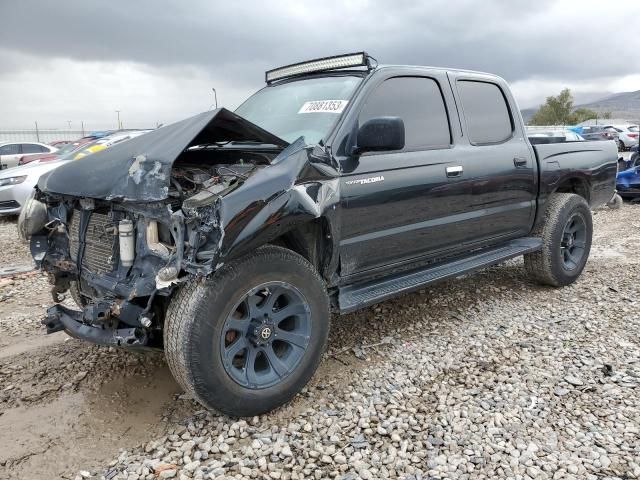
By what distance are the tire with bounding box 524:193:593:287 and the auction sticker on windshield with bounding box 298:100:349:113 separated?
8.12 ft

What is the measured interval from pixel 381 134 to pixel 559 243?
2.65 m

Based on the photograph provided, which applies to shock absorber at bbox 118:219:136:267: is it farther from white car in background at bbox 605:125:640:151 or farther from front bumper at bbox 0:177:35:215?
white car in background at bbox 605:125:640:151

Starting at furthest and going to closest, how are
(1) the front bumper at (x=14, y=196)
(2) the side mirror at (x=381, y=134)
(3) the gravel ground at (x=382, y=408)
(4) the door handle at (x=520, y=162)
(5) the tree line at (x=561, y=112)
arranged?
(5) the tree line at (x=561, y=112)
(1) the front bumper at (x=14, y=196)
(4) the door handle at (x=520, y=162)
(2) the side mirror at (x=381, y=134)
(3) the gravel ground at (x=382, y=408)

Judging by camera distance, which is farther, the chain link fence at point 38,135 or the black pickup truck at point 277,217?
the chain link fence at point 38,135

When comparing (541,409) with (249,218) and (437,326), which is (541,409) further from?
(249,218)

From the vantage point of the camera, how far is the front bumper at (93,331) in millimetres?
2529

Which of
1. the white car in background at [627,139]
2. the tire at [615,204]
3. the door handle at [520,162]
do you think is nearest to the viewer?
the door handle at [520,162]

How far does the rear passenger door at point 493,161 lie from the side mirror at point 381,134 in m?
1.01

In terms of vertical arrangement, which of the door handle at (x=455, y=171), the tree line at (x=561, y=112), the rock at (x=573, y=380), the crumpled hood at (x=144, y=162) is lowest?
the rock at (x=573, y=380)

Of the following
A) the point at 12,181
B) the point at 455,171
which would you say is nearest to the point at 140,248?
the point at 455,171

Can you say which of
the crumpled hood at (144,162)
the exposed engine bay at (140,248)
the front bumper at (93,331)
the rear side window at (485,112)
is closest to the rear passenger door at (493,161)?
the rear side window at (485,112)

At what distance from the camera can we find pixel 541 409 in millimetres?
2873

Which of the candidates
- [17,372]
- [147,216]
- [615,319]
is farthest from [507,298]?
[17,372]

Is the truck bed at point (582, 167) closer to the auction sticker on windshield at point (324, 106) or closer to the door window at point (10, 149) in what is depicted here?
the auction sticker on windshield at point (324, 106)
